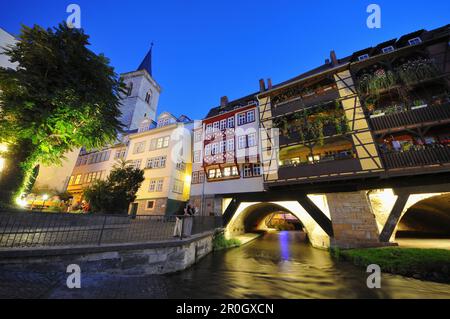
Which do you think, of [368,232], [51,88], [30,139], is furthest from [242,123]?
[30,139]

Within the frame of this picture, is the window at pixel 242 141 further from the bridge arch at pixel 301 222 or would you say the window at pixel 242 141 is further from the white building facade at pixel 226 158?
the bridge arch at pixel 301 222

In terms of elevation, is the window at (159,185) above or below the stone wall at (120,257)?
above

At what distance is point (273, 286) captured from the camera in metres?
6.34

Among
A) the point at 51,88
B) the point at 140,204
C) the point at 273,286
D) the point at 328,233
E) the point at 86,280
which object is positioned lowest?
the point at 273,286

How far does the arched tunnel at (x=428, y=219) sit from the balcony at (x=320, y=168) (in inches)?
233

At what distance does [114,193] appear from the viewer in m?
14.7

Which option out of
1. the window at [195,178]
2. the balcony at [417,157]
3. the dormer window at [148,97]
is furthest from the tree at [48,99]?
the dormer window at [148,97]

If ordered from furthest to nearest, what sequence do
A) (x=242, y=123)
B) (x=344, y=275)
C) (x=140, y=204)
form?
(x=140, y=204)
(x=242, y=123)
(x=344, y=275)

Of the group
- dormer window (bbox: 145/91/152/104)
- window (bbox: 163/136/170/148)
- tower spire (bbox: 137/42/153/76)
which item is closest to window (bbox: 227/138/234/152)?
window (bbox: 163/136/170/148)

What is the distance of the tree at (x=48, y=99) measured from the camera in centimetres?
920

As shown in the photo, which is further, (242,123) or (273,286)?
(242,123)

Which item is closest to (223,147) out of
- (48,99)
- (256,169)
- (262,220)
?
(256,169)
